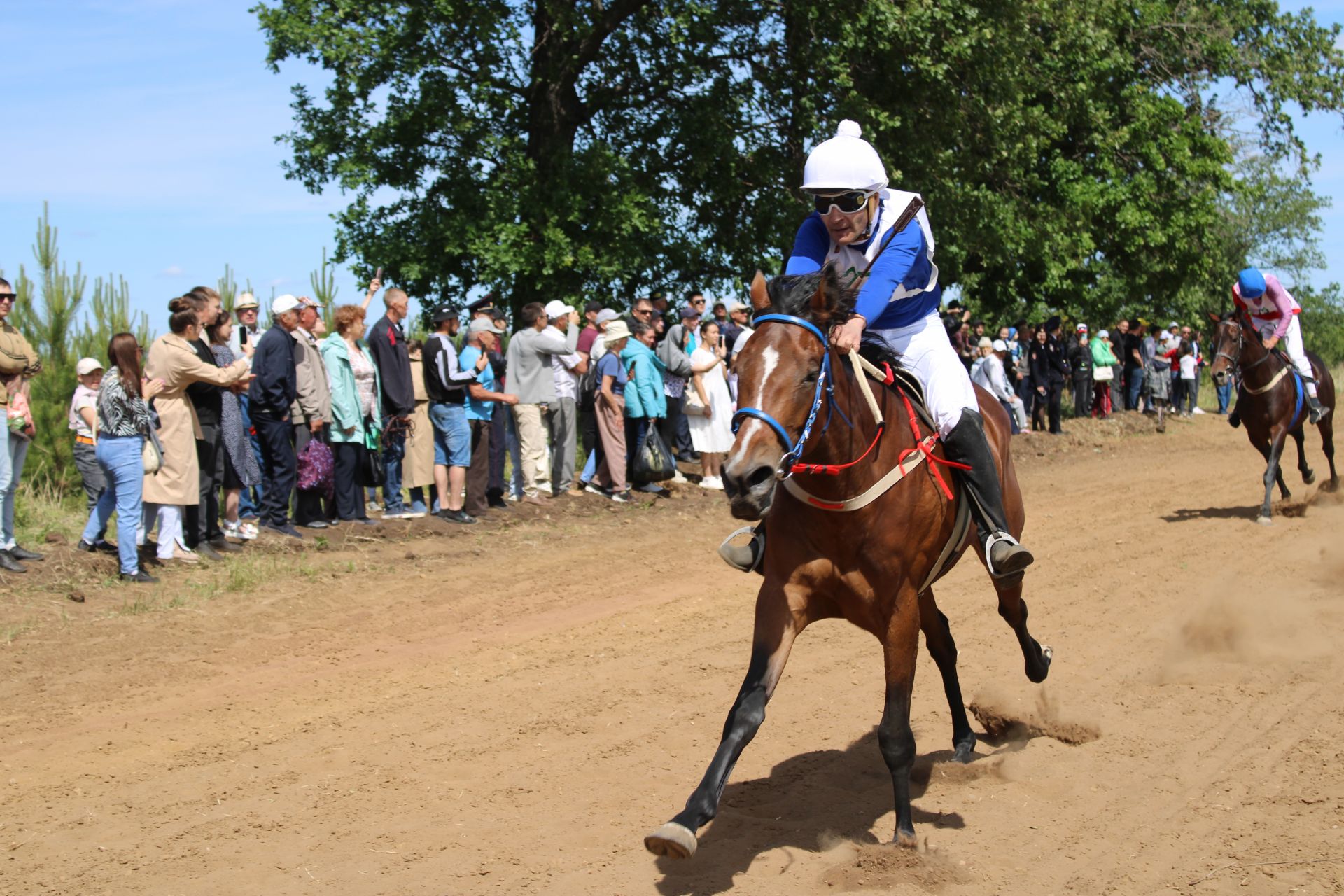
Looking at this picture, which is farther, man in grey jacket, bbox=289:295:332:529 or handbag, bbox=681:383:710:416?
handbag, bbox=681:383:710:416

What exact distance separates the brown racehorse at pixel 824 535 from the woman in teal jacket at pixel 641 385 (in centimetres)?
971

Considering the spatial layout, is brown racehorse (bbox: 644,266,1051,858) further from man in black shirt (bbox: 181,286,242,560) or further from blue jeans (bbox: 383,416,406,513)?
blue jeans (bbox: 383,416,406,513)

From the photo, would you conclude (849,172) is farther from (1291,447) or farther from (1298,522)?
(1291,447)

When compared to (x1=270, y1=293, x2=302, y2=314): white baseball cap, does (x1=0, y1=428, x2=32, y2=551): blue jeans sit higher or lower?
lower

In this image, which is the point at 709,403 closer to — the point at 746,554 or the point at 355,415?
the point at 355,415

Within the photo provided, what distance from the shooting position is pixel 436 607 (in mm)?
10094

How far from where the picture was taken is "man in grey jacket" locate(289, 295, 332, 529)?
11945 millimetres

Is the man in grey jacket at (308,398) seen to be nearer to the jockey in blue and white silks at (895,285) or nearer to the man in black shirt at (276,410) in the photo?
the man in black shirt at (276,410)

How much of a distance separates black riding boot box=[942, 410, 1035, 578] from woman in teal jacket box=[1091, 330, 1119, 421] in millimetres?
20974

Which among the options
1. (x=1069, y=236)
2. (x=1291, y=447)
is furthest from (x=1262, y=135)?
(x=1291, y=447)

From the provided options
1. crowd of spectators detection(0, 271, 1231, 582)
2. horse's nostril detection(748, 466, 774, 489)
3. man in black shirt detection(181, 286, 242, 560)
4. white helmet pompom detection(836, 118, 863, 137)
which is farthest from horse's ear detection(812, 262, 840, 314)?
man in black shirt detection(181, 286, 242, 560)

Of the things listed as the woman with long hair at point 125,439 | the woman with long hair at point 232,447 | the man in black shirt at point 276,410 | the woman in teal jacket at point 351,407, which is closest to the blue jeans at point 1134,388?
the woman in teal jacket at point 351,407

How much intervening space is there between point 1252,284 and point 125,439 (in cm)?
1151

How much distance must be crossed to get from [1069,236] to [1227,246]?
708 inches
